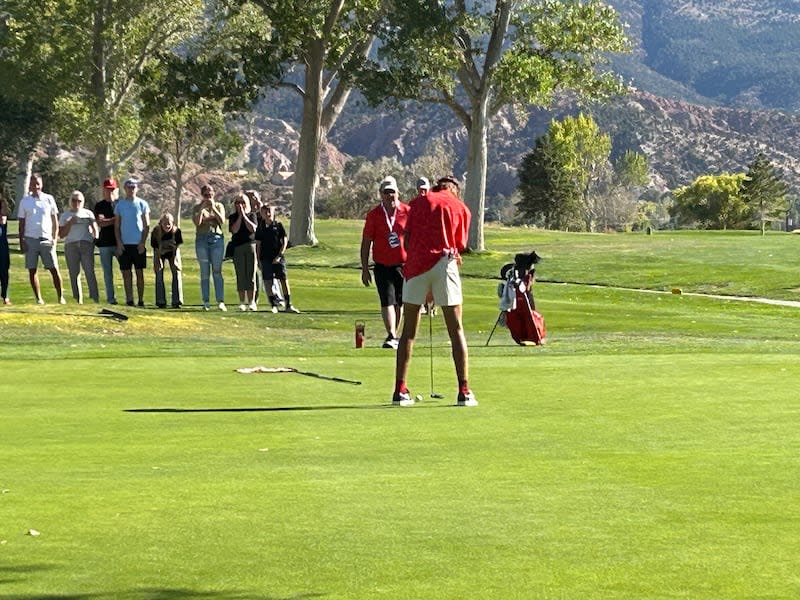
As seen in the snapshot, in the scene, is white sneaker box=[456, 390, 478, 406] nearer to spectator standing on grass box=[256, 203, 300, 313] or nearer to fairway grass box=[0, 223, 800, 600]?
fairway grass box=[0, 223, 800, 600]

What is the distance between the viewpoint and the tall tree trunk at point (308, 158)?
192 ft

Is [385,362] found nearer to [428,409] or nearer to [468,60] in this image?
[428,409]

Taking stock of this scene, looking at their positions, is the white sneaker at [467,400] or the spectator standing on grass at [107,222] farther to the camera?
the spectator standing on grass at [107,222]

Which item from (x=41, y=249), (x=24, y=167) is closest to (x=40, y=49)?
(x=24, y=167)

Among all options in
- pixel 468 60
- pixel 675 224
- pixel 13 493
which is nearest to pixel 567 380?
pixel 13 493

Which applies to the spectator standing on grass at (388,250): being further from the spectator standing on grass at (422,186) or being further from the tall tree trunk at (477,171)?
the tall tree trunk at (477,171)

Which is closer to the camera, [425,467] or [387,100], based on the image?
[425,467]

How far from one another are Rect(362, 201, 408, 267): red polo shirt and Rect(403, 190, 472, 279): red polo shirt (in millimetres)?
6270

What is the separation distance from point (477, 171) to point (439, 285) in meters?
44.2

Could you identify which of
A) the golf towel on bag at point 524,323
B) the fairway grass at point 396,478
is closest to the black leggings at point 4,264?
the fairway grass at point 396,478

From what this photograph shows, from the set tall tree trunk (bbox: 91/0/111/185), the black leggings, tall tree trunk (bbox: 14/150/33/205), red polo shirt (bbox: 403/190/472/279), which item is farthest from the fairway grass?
tall tree trunk (bbox: 14/150/33/205)

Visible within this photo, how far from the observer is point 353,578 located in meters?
6.19

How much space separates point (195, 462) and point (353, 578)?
3428mm

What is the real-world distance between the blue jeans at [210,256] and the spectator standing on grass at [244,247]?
266 millimetres
